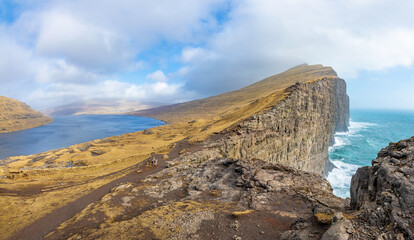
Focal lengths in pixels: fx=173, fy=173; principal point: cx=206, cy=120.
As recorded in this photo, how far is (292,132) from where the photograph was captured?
120 ft

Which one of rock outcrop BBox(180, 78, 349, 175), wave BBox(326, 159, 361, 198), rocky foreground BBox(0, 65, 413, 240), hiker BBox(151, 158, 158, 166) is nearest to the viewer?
rocky foreground BBox(0, 65, 413, 240)

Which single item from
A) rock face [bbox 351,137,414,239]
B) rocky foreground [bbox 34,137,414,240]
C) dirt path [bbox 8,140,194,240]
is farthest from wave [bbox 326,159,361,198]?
dirt path [bbox 8,140,194,240]

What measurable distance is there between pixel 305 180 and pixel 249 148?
14154mm

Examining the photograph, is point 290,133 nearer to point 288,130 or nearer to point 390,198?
point 288,130

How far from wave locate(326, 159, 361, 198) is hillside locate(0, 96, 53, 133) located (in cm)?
17121

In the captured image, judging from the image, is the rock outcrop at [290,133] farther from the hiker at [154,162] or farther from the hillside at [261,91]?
the hillside at [261,91]

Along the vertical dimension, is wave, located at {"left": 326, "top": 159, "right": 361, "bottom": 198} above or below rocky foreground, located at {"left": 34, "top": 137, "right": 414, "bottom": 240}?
below

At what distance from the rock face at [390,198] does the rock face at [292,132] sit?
1991 centimetres

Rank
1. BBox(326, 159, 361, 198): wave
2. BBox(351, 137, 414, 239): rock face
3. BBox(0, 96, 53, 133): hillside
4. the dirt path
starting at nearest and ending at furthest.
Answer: BBox(351, 137, 414, 239): rock face, the dirt path, BBox(326, 159, 361, 198): wave, BBox(0, 96, 53, 133): hillside

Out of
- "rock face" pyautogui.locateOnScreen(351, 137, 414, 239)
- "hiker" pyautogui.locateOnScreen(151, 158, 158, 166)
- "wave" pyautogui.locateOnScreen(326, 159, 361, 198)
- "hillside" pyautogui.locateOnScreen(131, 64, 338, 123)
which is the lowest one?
"wave" pyautogui.locateOnScreen(326, 159, 361, 198)

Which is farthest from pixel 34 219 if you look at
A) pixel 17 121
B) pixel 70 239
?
pixel 17 121

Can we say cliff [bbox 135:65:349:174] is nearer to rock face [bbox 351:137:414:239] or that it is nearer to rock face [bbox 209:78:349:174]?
rock face [bbox 209:78:349:174]

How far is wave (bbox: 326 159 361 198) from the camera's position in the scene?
135 ft

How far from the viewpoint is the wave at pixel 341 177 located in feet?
135
